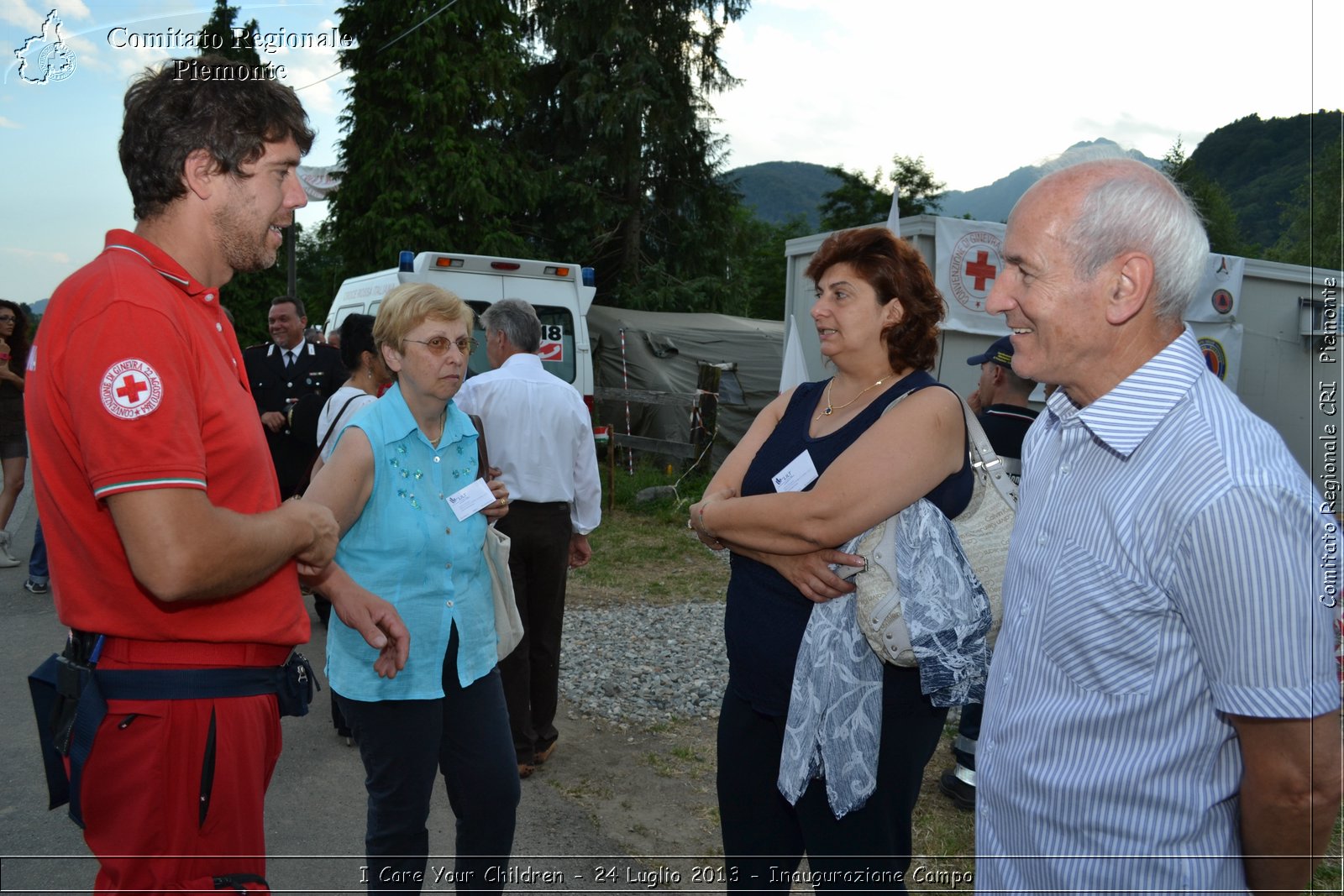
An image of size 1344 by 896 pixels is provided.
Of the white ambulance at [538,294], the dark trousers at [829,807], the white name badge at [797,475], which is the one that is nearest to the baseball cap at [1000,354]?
the white name badge at [797,475]

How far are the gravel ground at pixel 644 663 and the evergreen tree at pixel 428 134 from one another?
16048 millimetres

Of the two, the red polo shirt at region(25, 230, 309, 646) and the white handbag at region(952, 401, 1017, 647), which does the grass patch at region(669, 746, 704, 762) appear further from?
the red polo shirt at region(25, 230, 309, 646)

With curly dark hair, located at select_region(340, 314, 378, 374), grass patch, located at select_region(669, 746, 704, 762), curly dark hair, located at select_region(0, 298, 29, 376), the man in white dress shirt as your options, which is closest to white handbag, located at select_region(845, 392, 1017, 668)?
the man in white dress shirt

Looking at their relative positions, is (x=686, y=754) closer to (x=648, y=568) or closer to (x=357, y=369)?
(x=357, y=369)

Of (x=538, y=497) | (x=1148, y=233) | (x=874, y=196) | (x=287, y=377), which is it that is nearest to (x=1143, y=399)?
(x=1148, y=233)

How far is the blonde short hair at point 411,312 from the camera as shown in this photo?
296 centimetres

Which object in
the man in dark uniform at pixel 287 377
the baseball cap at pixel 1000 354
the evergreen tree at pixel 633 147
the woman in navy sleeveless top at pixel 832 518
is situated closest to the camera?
the woman in navy sleeveless top at pixel 832 518

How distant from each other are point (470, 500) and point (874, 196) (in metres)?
41.8

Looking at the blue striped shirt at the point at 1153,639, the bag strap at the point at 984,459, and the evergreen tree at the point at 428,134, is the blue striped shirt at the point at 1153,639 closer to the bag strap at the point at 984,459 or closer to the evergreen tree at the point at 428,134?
the bag strap at the point at 984,459

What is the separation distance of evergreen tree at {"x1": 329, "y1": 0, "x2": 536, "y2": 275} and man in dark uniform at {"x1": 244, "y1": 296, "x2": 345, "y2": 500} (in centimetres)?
1451

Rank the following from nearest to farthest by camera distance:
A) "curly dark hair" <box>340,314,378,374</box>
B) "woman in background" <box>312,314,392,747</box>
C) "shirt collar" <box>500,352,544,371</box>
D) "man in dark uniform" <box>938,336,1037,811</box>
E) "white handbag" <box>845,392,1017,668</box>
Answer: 1. "white handbag" <box>845,392,1017,668</box>
2. "man in dark uniform" <box>938,336,1037,811</box>
3. "woman in background" <box>312,314,392,747</box>
4. "curly dark hair" <box>340,314,378,374</box>
5. "shirt collar" <box>500,352,544,371</box>

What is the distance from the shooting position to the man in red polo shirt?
156 cm

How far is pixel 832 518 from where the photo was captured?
2238 millimetres

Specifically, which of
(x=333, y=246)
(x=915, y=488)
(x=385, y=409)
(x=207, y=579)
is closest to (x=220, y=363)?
(x=207, y=579)
